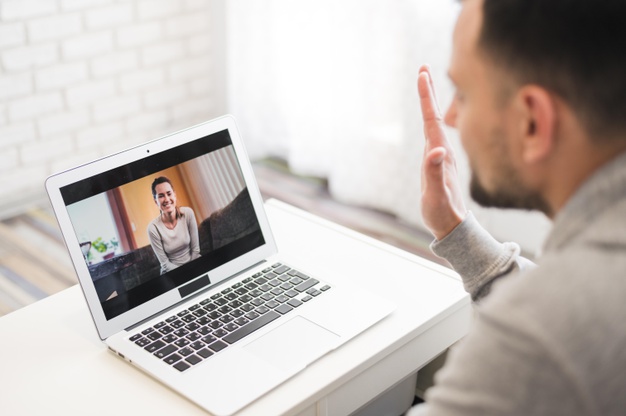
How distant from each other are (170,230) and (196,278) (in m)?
0.09

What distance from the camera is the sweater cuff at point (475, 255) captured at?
45.8 inches

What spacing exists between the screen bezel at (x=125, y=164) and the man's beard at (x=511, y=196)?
0.49 m

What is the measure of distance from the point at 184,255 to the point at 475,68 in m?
0.58

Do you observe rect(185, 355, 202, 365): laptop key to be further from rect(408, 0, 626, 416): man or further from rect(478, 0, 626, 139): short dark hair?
rect(478, 0, 626, 139): short dark hair

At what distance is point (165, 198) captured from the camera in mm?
1216

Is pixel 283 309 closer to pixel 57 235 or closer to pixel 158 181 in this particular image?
pixel 158 181

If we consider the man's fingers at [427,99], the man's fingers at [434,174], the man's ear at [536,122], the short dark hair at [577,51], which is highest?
the short dark hair at [577,51]

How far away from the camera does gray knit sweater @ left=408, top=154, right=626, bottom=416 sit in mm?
685

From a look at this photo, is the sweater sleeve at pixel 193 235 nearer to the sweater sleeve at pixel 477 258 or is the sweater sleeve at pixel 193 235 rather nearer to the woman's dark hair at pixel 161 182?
the woman's dark hair at pixel 161 182

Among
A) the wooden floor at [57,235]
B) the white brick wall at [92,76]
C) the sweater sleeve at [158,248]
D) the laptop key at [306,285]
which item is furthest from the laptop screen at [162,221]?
the white brick wall at [92,76]

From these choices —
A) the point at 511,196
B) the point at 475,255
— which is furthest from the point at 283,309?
the point at 511,196

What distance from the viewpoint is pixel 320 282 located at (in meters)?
1.29

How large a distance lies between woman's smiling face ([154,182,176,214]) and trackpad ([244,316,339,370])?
25cm

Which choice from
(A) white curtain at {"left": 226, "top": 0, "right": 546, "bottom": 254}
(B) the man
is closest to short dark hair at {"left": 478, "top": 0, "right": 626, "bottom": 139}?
(B) the man
